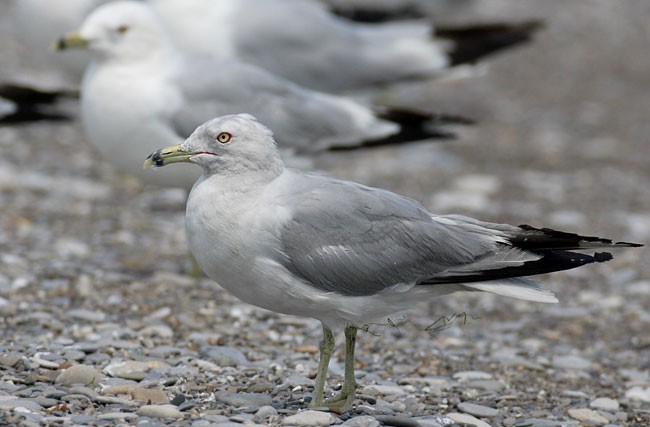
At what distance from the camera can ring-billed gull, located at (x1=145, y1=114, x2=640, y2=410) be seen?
3.87 m

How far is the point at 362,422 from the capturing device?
154 inches

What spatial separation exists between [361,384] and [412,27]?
16.3 ft

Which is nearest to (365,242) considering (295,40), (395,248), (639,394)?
(395,248)

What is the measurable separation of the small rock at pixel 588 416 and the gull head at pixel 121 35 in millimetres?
3273

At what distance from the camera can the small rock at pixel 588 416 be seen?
4461 mm

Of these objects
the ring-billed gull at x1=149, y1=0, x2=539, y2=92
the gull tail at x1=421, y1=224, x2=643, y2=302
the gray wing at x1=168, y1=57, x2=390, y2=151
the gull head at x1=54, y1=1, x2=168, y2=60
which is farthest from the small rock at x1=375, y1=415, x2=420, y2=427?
the ring-billed gull at x1=149, y1=0, x2=539, y2=92

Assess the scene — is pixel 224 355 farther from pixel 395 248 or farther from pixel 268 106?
pixel 268 106

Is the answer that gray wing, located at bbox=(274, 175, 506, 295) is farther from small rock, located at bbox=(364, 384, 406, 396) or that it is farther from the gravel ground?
small rock, located at bbox=(364, 384, 406, 396)

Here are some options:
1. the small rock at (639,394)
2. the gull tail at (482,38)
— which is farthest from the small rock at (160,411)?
the gull tail at (482,38)

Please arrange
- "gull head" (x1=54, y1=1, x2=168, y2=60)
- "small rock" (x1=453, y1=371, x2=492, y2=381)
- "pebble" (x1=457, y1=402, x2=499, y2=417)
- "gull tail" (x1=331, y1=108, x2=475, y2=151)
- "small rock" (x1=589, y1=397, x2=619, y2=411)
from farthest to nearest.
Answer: "gull tail" (x1=331, y1=108, x2=475, y2=151), "gull head" (x1=54, y1=1, x2=168, y2=60), "small rock" (x1=453, y1=371, x2=492, y2=381), "small rock" (x1=589, y1=397, x2=619, y2=411), "pebble" (x1=457, y1=402, x2=499, y2=417)

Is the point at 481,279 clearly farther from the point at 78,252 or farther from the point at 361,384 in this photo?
the point at 78,252

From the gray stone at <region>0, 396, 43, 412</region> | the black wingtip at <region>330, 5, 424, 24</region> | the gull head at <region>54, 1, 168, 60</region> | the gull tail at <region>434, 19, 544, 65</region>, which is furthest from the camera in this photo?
the black wingtip at <region>330, 5, 424, 24</region>

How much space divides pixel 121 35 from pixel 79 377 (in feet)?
9.14

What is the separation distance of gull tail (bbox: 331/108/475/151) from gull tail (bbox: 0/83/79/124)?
190 centimetres
